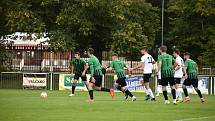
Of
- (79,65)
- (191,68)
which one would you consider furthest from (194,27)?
(191,68)

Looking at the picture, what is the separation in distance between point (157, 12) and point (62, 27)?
17.0 metres

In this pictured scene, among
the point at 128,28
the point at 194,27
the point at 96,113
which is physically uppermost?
the point at 194,27

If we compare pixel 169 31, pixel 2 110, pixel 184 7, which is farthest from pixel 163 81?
pixel 169 31

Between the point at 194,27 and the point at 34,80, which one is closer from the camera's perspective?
the point at 34,80

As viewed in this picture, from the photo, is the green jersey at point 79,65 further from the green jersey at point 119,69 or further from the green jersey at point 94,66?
Result: the green jersey at point 94,66

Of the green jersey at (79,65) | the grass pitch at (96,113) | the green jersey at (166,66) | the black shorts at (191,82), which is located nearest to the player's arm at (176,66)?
the black shorts at (191,82)

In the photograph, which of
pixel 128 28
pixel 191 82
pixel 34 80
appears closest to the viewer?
pixel 191 82

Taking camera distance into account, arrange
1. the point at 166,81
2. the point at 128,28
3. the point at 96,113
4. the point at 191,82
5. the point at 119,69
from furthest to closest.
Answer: the point at 128,28, the point at 119,69, the point at 191,82, the point at 166,81, the point at 96,113

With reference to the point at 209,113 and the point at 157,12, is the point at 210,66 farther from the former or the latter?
the point at 209,113

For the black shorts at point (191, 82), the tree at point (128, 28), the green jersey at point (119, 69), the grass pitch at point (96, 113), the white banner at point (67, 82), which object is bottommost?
the grass pitch at point (96, 113)

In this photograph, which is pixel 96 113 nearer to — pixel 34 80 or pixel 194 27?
pixel 34 80

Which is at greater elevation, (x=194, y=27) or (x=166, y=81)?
(x=194, y=27)

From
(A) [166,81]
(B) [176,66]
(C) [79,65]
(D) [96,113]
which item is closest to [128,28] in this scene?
(C) [79,65]

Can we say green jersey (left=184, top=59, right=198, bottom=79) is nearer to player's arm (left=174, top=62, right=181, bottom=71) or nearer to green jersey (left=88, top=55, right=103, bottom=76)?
player's arm (left=174, top=62, right=181, bottom=71)
